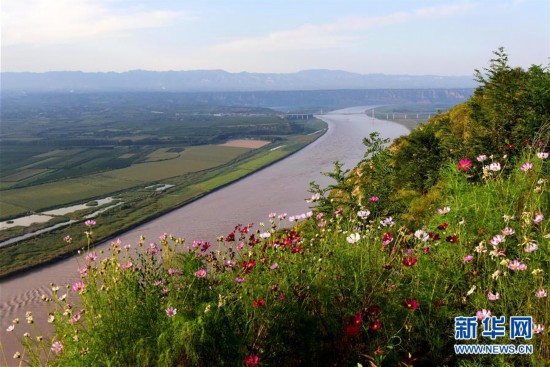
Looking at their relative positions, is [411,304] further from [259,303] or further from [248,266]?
[248,266]

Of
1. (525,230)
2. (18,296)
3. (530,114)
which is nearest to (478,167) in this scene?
(530,114)

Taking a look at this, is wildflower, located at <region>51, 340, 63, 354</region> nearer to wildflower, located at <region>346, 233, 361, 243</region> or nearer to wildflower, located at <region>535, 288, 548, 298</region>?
wildflower, located at <region>346, 233, 361, 243</region>

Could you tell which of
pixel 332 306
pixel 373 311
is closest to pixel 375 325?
pixel 373 311

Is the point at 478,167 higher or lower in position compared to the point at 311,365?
higher

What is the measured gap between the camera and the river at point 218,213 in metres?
29.0

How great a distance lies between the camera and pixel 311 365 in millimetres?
3830

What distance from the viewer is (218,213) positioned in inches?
1833

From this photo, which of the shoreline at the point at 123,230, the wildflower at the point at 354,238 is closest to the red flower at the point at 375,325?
the wildflower at the point at 354,238

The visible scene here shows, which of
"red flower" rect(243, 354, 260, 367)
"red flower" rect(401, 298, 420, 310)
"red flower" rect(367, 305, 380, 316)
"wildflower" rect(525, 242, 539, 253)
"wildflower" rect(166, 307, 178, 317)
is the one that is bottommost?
"red flower" rect(243, 354, 260, 367)

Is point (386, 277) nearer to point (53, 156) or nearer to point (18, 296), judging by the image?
point (18, 296)

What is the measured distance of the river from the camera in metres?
29.0

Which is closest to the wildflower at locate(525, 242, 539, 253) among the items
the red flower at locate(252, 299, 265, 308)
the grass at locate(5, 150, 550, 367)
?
the grass at locate(5, 150, 550, 367)

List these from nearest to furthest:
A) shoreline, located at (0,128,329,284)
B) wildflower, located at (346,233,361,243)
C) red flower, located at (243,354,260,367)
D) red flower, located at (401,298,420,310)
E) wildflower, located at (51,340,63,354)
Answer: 1. red flower, located at (243,354,260,367)
2. red flower, located at (401,298,420,310)
3. wildflower, located at (51,340,63,354)
4. wildflower, located at (346,233,361,243)
5. shoreline, located at (0,128,329,284)

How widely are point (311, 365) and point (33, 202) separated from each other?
6247 centimetres
